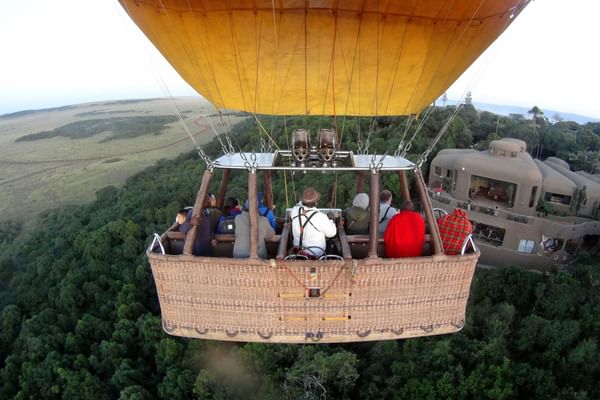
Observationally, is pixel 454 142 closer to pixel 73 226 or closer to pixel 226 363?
pixel 226 363

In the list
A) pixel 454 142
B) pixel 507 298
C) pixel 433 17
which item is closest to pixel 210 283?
pixel 433 17

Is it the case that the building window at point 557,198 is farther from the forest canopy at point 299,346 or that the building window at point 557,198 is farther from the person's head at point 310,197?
the person's head at point 310,197

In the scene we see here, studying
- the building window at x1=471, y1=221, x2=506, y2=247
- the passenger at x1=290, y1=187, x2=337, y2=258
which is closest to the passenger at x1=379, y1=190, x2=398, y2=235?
the passenger at x1=290, y1=187, x2=337, y2=258

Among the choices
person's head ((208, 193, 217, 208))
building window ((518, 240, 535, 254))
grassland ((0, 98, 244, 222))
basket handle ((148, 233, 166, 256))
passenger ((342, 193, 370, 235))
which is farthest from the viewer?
grassland ((0, 98, 244, 222))

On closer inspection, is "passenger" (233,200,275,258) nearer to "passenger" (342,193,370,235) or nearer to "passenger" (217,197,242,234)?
"passenger" (217,197,242,234)

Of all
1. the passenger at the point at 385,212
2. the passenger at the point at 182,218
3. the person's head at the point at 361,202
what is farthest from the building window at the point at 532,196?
the passenger at the point at 182,218

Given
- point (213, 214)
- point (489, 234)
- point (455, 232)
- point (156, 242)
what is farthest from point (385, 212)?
point (489, 234)
